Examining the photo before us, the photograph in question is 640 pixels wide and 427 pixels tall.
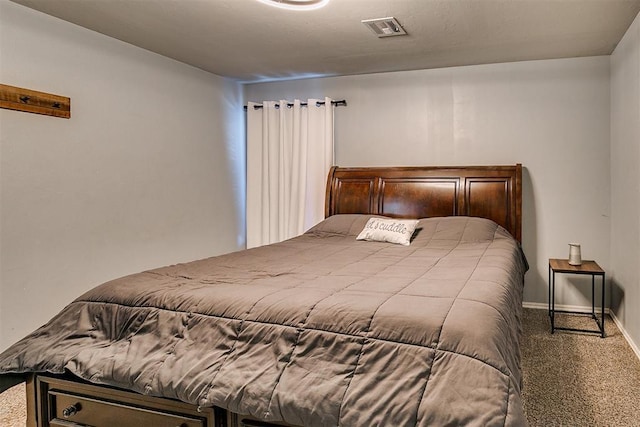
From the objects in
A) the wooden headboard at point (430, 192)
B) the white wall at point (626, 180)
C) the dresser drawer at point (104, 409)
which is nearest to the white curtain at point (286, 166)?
the wooden headboard at point (430, 192)

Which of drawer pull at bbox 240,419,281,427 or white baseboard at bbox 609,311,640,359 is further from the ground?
drawer pull at bbox 240,419,281,427

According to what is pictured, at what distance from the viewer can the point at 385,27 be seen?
312cm

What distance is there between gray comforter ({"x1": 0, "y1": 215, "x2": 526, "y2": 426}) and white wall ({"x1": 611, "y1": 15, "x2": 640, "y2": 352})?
4.31 ft

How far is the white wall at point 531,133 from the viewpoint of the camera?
12.6 feet

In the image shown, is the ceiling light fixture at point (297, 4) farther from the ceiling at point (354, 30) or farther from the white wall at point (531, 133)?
the white wall at point (531, 133)

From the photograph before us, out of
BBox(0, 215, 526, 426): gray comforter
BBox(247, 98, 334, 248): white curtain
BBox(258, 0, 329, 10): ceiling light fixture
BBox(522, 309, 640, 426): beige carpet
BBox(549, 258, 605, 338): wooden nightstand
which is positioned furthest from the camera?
BBox(247, 98, 334, 248): white curtain

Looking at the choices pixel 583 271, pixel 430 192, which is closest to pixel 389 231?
pixel 430 192

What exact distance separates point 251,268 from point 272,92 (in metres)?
2.89

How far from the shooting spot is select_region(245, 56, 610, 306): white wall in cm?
385

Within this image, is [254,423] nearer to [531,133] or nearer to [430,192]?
[430,192]

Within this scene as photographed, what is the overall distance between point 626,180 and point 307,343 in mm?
2835

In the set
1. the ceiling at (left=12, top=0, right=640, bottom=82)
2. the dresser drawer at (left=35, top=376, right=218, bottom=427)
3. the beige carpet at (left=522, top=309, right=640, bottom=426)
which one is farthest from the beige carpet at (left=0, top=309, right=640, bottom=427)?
the ceiling at (left=12, top=0, right=640, bottom=82)

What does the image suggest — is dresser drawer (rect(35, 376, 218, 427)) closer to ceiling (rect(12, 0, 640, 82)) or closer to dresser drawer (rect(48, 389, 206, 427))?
dresser drawer (rect(48, 389, 206, 427))

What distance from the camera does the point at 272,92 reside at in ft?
15.9
